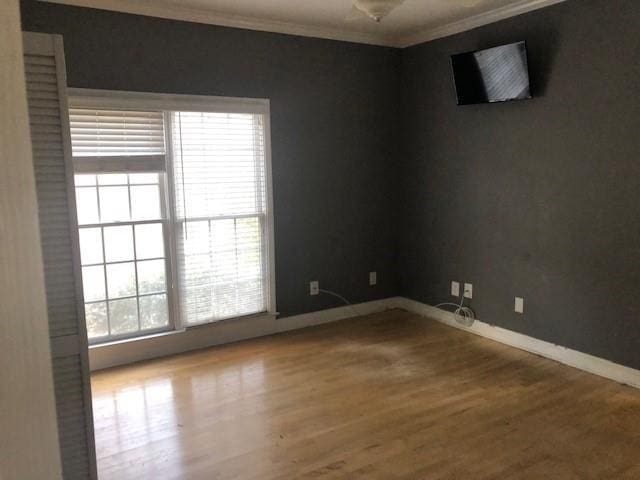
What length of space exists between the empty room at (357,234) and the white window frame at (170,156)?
0.05 ft

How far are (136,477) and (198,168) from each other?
2.19m

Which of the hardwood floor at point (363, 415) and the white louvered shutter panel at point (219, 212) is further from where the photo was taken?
the white louvered shutter panel at point (219, 212)

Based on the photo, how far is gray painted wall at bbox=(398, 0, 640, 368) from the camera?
322 centimetres

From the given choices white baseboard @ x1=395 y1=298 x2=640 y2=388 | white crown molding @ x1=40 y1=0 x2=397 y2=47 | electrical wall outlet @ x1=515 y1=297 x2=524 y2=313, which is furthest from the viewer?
electrical wall outlet @ x1=515 y1=297 x2=524 y2=313

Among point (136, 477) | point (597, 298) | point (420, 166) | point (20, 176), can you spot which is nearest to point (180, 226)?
point (136, 477)

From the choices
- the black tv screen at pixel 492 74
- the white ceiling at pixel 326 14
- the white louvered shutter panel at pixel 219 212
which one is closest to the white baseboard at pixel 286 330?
the white louvered shutter panel at pixel 219 212

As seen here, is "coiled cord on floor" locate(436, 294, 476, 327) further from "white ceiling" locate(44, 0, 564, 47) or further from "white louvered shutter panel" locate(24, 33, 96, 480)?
"white louvered shutter panel" locate(24, 33, 96, 480)

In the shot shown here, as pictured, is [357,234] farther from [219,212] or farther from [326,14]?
[326,14]

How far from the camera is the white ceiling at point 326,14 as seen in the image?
353 centimetres

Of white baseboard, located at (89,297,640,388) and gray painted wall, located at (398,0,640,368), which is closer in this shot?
gray painted wall, located at (398,0,640,368)

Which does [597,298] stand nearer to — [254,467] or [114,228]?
[254,467]

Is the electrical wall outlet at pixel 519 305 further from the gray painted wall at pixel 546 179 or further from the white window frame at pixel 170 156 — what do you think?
the white window frame at pixel 170 156

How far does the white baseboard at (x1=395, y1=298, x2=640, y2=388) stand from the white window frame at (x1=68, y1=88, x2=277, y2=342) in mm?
1532

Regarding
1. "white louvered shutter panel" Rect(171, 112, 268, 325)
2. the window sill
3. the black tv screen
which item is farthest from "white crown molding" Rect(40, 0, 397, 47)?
the window sill
